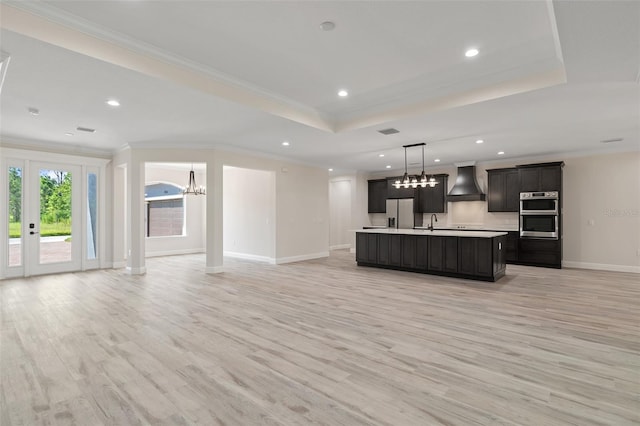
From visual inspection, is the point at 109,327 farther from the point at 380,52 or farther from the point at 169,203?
the point at 169,203

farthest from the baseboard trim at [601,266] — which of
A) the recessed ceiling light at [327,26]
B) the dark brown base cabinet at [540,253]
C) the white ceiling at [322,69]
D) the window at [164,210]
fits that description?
the window at [164,210]

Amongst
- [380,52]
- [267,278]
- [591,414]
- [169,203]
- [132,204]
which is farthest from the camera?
[169,203]

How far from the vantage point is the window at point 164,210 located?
10.5 metres

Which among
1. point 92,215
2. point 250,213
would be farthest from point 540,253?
point 92,215

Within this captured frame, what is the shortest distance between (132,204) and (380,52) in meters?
5.95

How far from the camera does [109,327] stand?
3621 mm

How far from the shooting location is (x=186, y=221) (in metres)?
10.5

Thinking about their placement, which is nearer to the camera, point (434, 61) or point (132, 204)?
point (434, 61)

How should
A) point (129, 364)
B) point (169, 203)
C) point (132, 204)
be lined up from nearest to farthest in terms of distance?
point (129, 364), point (132, 204), point (169, 203)

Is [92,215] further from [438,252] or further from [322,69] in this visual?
[438,252]

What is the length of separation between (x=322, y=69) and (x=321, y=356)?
121 inches

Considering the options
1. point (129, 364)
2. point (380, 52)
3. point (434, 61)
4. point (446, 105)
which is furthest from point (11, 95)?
point (446, 105)

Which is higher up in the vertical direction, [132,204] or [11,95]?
[11,95]

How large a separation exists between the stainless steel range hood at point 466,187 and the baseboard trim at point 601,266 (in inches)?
95.6
